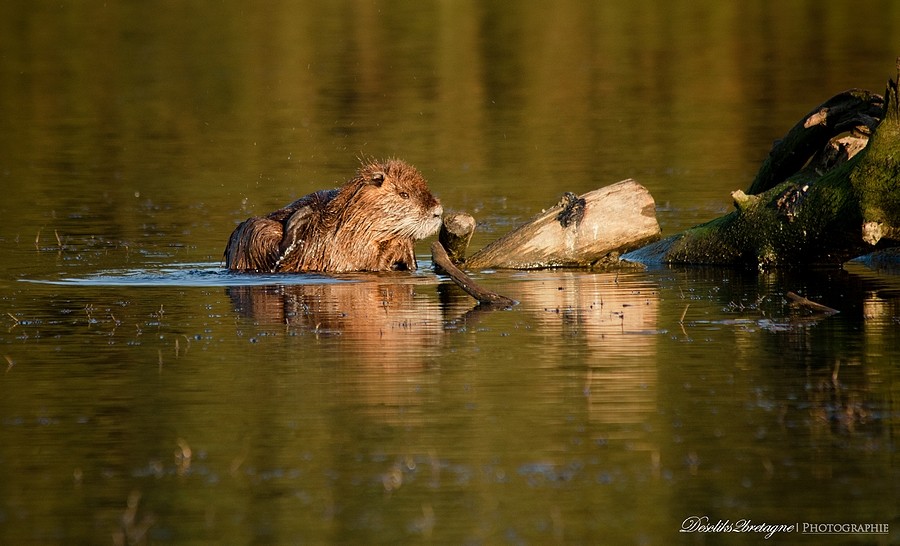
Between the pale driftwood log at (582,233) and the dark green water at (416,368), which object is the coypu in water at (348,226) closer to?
the dark green water at (416,368)

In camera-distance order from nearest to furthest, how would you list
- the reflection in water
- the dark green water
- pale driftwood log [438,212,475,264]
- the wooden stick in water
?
the dark green water, the reflection in water, the wooden stick in water, pale driftwood log [438,212,475,264]

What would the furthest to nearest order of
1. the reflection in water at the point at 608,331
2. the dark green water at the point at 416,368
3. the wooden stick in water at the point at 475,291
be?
the wooden stick in water at the point at 475,291 → the reflection in water at the point at 608,331 → the dark green water at the point at 416,368

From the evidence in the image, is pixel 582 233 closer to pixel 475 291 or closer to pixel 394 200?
pixel 394 200

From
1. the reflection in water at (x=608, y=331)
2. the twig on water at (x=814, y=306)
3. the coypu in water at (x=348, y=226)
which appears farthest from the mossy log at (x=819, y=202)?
the coypu in water at (x=348, y=226)

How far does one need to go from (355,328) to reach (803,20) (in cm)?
4873

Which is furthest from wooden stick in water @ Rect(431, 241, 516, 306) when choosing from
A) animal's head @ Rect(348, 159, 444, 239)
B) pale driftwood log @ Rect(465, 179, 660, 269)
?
pale driftwood log @ Rect(465, 179, 660, 269)

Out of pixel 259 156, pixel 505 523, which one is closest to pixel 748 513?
pixel 505 523

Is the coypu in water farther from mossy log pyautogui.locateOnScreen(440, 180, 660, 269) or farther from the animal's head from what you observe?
mossy log pyautogui.locateOnScreen(440, 180, 660, 269)

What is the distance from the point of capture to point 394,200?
1884cm

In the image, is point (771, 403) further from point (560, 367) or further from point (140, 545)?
point (140, 545)

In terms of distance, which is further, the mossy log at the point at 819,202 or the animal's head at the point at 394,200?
the animal's head at the point at 394,200

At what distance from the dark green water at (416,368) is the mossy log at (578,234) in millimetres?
714

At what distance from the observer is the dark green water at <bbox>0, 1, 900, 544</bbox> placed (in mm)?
9641

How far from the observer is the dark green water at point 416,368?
9641mm
